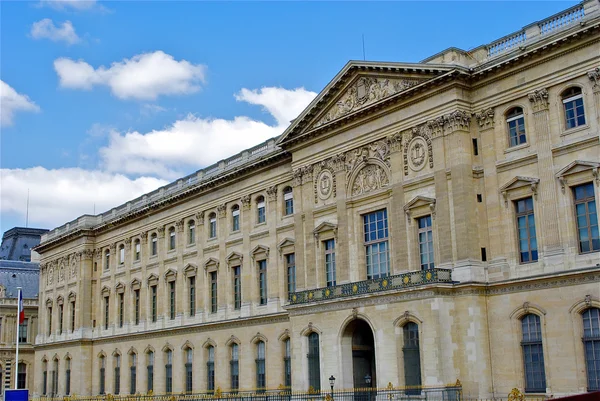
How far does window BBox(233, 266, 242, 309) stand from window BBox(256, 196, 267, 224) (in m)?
3.64

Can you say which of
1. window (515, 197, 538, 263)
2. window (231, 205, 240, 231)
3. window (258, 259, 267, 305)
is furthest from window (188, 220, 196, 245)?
window (515, 197, 538, 263)

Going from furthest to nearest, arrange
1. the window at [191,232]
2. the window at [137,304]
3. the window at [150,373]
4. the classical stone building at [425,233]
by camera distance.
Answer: the window at [137,304], the window at [150,373], the window at [191,232], the classical stone building at [425,233]

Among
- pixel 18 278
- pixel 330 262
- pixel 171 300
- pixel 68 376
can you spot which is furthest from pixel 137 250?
pixel 18 278

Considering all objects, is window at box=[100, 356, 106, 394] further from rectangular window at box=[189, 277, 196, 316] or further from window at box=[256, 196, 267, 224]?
window at box=[256, 196, 267, 224]

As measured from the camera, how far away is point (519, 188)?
34500mm

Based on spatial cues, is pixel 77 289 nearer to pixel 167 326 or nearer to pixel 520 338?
pixel 167 326

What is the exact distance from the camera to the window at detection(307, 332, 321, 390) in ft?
133

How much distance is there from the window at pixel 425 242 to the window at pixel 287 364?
42.0 feet

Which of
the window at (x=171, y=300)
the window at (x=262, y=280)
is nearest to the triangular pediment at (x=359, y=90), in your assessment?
the window at (x=262, y=280)

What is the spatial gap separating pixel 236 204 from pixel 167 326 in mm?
11487

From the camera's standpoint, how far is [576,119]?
108 feet

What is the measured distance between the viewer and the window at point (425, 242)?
36.9 m

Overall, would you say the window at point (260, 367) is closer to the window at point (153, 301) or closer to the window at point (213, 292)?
the window at point (213, 292)

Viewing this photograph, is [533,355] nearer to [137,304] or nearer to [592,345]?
[592,345]
